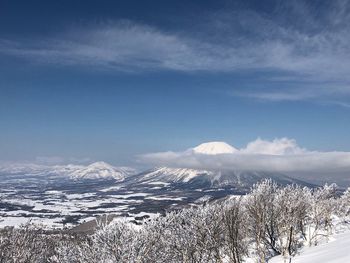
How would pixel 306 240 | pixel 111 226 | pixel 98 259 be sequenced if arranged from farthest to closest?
pixel 306 240 < pixel 111 226 < pixel 98 259

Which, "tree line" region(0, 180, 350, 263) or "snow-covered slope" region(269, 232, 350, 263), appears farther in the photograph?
"snow-covered slope" region(269, 232, 350, 263)

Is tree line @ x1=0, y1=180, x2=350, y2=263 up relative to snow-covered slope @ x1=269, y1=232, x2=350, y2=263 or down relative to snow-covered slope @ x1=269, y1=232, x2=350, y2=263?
up

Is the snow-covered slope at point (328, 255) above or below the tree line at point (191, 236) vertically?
below

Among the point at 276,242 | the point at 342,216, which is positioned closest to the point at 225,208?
the point at 276,242

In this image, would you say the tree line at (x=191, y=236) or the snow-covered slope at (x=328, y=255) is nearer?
the tree line at (x=191, y=236)

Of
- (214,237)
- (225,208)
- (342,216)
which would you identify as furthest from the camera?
(342,216)

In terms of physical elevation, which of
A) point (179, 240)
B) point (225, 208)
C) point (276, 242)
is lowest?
point (276, 242)

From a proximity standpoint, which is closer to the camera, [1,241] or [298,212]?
[1,241]

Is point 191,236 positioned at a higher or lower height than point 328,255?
higher

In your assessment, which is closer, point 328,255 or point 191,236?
point 328,255

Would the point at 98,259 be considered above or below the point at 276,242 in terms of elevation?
above

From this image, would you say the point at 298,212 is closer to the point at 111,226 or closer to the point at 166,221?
the point at 166,221
